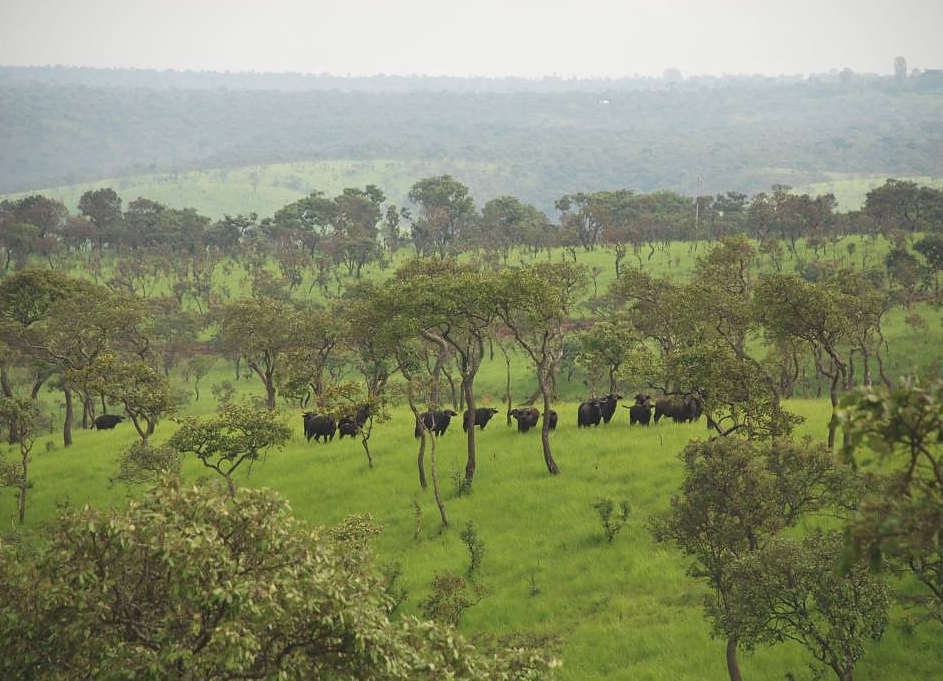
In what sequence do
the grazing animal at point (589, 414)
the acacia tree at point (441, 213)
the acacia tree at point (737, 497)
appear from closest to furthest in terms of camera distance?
the acacia tree at point (737, 497) < the grazing animal at point (589, 414) < the acacia tree at point (441, 213)

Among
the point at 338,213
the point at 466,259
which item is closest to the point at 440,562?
the point at 466,259

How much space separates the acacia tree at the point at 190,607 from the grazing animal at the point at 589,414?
28080mm

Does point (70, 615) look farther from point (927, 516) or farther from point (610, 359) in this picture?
point (610, 359)

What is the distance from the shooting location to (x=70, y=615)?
11109 mm

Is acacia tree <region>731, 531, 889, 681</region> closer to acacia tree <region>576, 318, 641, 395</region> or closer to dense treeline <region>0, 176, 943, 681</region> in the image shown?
dense treeline <region>0, 176, 943, 681</region>

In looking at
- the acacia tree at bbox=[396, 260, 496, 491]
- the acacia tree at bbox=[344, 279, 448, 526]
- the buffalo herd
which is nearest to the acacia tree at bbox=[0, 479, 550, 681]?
the acacia tree at bbox=[344, 279, 448, 526]

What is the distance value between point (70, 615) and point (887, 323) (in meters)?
73.8

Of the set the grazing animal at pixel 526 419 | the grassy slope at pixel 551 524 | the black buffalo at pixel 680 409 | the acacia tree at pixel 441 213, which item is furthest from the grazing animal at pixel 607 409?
the acacia tree at pixel 441 213

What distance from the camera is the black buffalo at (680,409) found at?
38.0 m

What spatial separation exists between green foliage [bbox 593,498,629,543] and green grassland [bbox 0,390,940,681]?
0.99 ft

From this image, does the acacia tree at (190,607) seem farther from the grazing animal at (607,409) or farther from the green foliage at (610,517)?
the grazing animal at (607,409)

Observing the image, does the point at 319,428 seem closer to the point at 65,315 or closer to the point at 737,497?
the point at 65,315

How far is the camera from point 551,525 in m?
29.8

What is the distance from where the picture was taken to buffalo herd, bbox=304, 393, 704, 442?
38094 mm
